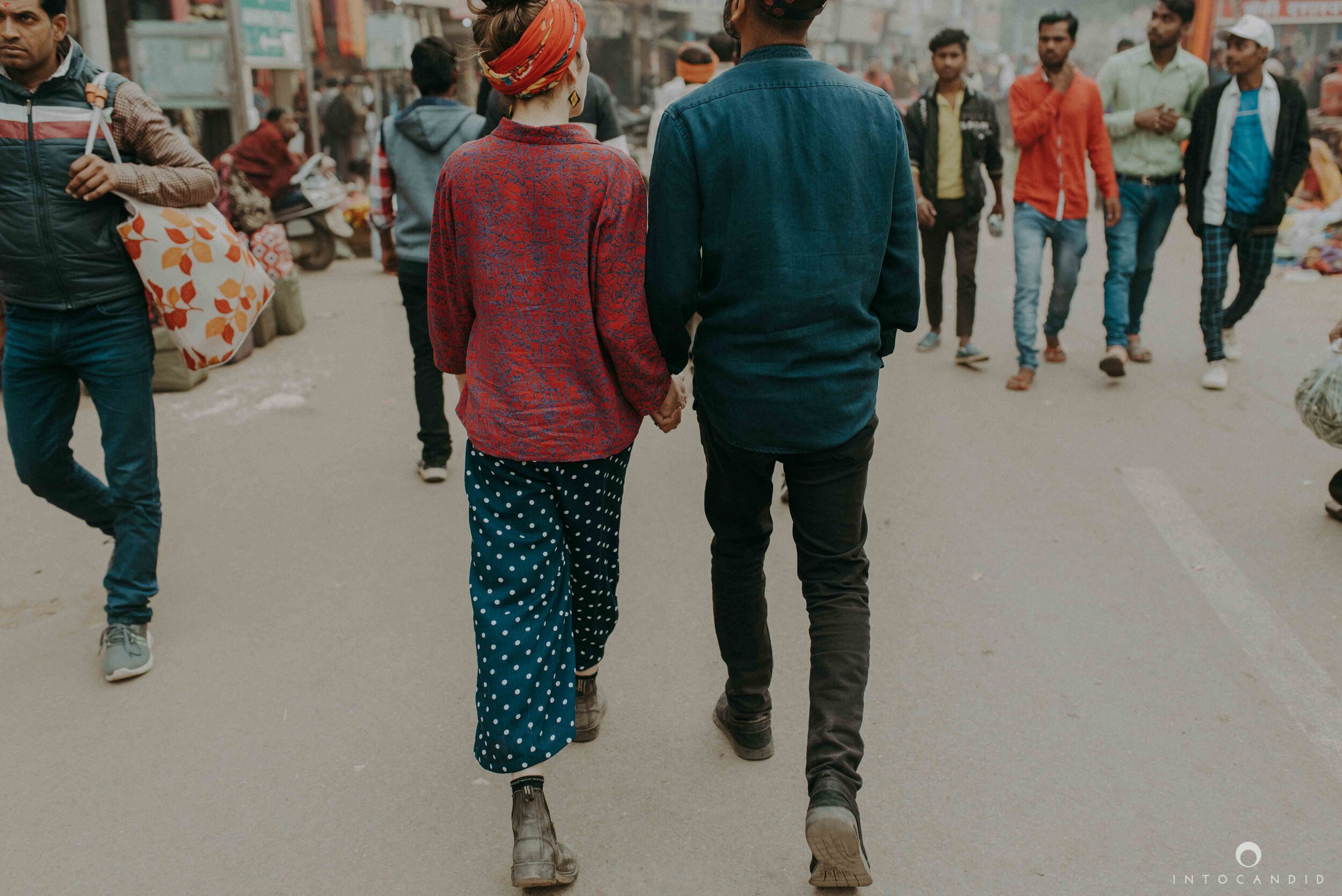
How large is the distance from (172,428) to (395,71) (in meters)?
18.6

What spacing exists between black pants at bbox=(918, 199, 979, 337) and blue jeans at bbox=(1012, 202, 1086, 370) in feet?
1.07

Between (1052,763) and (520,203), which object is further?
(1052,763)

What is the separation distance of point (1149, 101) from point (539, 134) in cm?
568

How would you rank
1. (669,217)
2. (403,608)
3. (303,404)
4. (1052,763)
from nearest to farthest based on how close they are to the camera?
(669,217)
(1052,763)
(403,608)
(303,404)

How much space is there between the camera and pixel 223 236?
379 centimetres

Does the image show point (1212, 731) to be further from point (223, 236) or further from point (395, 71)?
point (395, 71)

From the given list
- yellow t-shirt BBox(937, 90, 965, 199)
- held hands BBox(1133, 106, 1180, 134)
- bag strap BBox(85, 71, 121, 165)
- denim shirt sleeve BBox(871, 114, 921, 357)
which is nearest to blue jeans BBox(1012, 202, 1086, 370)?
yellow t-shirt BBox(937, 90, 965, 199)

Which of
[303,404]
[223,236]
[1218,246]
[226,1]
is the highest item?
[226,1]

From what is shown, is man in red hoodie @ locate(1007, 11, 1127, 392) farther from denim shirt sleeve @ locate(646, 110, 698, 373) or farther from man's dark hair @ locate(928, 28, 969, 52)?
denim shirt sleeve @ locate(646, 110, 698, 373)

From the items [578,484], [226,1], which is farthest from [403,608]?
[226,1]

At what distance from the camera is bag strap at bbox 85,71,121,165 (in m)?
3.45

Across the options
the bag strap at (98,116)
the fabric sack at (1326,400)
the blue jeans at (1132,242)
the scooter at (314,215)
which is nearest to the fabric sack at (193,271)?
the bag strap at (98,116)

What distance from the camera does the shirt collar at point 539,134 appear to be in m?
2.51

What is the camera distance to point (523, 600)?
8.77 ft
